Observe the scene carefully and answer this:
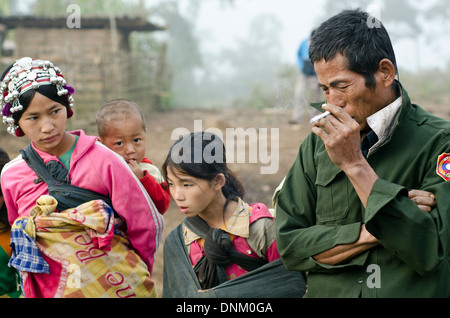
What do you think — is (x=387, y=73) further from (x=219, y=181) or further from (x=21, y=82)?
(x=21, y=82)

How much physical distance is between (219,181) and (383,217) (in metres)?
1.12

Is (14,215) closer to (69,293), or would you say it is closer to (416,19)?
(69,293)

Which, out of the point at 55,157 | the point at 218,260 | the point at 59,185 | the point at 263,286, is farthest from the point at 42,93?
the point at 263,286

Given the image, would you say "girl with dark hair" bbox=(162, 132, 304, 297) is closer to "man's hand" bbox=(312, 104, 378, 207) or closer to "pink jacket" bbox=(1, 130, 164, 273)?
"pink jacket" bbox=(1, 130, 164, 273)

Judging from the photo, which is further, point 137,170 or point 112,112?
point 112,112

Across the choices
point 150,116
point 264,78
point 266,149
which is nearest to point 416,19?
point 264,78

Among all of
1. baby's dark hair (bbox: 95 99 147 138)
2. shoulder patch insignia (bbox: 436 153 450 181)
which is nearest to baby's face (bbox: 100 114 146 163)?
baby's dark hair (bbox: 95 99 147 138)

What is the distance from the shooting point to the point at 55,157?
8.76ft

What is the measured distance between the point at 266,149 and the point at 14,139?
6.20 meters

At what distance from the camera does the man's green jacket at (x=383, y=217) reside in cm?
181

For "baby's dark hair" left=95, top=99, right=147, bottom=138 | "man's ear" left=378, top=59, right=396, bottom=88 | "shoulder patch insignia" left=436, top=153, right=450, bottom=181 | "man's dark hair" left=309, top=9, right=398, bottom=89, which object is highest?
"man's dark hair" left=309, top=9, right=398, bottom=89

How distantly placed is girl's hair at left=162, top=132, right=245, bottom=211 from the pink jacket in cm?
23

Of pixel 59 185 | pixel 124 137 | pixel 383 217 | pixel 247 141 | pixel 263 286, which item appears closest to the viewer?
pixel 383 217

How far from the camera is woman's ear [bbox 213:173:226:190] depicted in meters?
2.76
